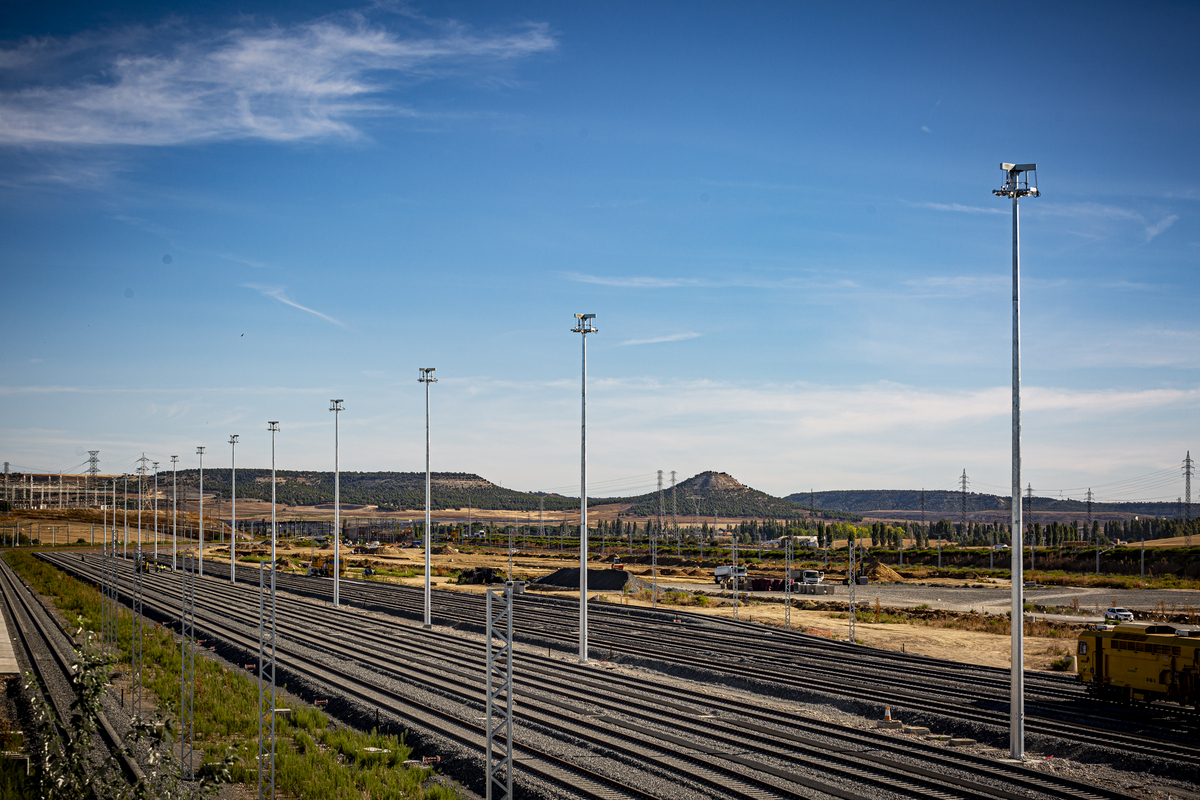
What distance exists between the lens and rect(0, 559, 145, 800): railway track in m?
22.5

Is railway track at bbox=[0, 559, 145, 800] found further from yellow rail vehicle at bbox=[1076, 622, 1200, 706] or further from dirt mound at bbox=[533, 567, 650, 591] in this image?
dirt mound at bbox=[533, 567, 650, 591]

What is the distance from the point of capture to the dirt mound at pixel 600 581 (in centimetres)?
8675

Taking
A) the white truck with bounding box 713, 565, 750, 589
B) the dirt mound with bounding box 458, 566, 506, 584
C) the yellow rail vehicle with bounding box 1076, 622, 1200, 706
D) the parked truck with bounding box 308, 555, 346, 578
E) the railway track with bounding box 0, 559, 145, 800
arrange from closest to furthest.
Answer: the railway track with bounding box 0, 559, 145, 800 < the yellow rail vehicle with bounding box 1076, 622, 1200, 706 < the dirt mound with bounding box 458, 566, 506, 584 < the white truck with bounding box 713, 565, 750, 589 < the parked truck with bounding box 308, 555, 346, 578

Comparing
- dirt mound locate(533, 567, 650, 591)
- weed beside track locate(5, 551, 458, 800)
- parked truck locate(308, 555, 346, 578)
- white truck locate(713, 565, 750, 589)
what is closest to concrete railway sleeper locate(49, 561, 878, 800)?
weed beside track locate(5, 551, 458, 800)

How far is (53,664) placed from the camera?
1469 inches

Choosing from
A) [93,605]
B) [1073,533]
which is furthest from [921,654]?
[1073,533]

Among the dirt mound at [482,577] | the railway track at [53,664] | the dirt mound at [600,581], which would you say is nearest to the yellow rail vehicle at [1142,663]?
the railway track at [53,664]

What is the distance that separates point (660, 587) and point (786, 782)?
241ft

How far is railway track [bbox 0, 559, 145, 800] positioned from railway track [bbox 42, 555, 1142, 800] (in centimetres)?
769

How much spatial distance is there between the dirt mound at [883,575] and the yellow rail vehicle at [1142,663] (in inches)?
3168

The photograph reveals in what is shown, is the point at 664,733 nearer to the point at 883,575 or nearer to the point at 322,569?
the point at 322,569

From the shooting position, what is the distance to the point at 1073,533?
18075 centimetres

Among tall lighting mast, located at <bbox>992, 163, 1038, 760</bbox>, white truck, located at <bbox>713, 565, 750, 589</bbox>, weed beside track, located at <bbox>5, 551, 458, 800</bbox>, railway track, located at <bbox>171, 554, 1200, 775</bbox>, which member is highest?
tall lighting mast, located at <bbox>992, 163, 1038, 760</bbox>

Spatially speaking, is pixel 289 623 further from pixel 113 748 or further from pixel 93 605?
pixel 113 748
